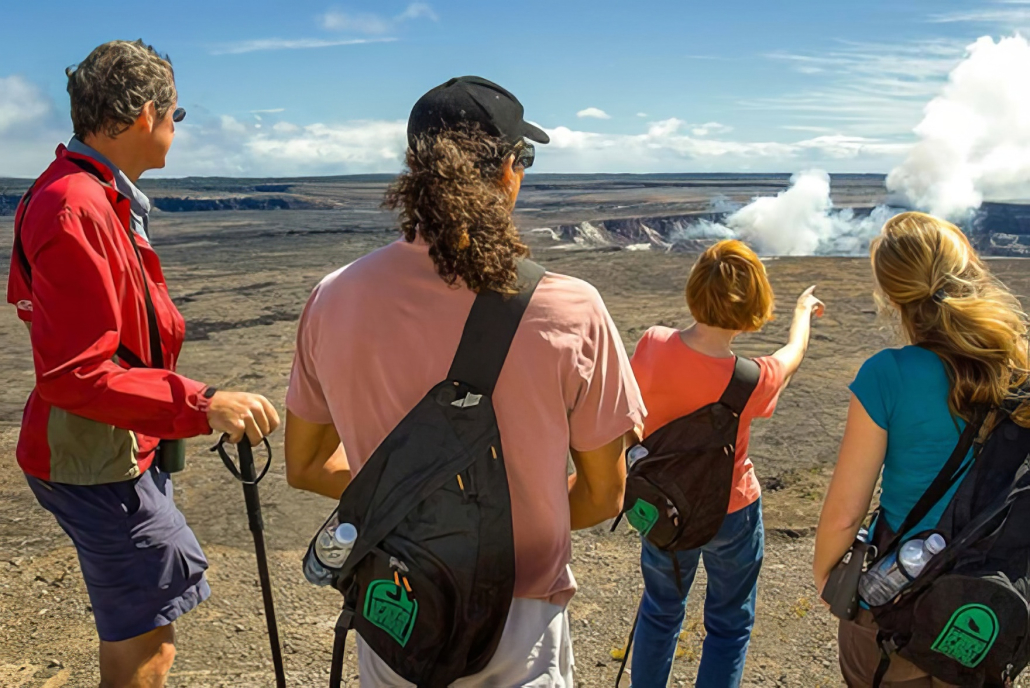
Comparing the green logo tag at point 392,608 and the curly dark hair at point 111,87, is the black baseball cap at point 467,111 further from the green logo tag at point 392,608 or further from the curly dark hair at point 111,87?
the curly dark hair at point 111,87

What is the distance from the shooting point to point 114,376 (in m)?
1.98

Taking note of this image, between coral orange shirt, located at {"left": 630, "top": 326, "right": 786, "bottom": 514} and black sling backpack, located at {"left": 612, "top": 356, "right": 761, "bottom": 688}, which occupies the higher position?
coral orange shirt, located at {"left": 630, "top": 326, "right": 786, "bottom": 514}

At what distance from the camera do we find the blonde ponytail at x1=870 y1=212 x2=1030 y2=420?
192 centimetres

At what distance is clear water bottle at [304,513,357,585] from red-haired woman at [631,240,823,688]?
1.30 m

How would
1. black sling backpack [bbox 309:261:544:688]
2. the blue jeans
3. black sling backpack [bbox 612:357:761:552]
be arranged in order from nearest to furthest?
black sling backpack [bbox 309:261:544:688]
black sling backpack [bbox 612:357:761:552]
the blue jeans

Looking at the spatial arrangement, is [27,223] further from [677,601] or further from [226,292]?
[226,292]

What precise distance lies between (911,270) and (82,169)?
1.94 meters

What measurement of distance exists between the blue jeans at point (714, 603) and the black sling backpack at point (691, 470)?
14 centimetres

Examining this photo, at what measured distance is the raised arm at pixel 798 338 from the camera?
279 centimetres

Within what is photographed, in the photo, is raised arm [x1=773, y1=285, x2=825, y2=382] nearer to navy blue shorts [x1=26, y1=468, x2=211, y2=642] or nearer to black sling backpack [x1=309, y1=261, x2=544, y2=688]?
black sling backpack [x1=309, y1=261, x2=544, y2=688]

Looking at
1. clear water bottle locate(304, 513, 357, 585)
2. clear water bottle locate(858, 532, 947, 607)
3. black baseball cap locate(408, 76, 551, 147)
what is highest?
black baseball cap locate(408, 76, 551, 147)

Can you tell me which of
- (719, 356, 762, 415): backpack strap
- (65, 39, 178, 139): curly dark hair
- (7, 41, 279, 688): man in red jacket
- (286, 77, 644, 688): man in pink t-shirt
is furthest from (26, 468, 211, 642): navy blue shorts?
(719, 356, 762, 415): backpack strap

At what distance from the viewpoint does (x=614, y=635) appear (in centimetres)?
376

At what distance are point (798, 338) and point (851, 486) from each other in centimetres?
104
